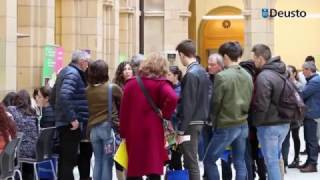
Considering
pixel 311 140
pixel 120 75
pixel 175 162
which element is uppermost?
pixel 120 75

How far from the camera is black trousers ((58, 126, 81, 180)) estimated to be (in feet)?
33.0

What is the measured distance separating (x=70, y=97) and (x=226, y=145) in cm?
224

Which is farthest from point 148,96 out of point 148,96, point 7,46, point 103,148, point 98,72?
point 7,46

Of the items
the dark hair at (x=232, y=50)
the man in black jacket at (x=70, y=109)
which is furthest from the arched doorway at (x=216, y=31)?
the dark hair at (x=232, y=50)

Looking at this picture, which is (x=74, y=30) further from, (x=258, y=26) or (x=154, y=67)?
(x=154, y=67)

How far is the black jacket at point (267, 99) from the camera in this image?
9234 mm

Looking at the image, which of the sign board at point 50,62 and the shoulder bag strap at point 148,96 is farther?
the sign board at point 50,62

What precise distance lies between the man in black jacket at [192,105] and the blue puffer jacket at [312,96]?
469 cm

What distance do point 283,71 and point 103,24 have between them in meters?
12.0

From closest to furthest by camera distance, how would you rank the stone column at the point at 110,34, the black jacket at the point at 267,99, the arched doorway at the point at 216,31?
the black jacket at the point at 267,99, the stone column at the point at 110,34, the arched doorway at the point at 216,31

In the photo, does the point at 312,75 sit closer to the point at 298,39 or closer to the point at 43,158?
the point at 43,158

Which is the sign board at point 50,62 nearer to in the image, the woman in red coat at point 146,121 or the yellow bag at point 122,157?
the yellow bag at point 122,157

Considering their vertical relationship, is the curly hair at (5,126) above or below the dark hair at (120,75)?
below

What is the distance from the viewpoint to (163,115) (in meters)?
7.84
